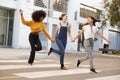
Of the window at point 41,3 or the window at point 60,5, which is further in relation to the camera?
the window at point 60,5

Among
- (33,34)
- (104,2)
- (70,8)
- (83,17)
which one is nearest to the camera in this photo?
(33,34)

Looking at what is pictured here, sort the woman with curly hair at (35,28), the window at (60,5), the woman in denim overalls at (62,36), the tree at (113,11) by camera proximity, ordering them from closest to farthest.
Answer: the woman with curly hair at (35,28)
the woman in denim overalls at (62,36)
the tree at (113,11)
the window at (60,5)

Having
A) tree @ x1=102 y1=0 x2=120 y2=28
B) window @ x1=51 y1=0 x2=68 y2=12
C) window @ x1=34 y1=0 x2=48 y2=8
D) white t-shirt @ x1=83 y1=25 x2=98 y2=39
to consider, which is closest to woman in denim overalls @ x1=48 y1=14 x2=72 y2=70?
white t-shirt @ x1=83 y1=25 x2=98 y2=39

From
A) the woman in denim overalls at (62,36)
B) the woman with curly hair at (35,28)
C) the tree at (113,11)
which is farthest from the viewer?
the tree at (113,11)

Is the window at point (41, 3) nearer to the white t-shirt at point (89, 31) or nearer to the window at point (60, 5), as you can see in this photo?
the window at point (60, 5)

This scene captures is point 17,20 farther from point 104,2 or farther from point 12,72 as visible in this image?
point 12,72

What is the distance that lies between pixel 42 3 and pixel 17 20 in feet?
13.3

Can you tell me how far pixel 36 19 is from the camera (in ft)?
38.1

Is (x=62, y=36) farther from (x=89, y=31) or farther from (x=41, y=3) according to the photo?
(x=41, y=3)

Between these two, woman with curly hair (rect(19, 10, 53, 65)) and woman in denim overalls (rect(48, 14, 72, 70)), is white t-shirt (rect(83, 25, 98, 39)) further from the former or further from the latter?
woman with curly hair (rect(19, 10, 53, 65))

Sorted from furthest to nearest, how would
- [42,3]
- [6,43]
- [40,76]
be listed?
[42,3]
[6,43]
[40,76]

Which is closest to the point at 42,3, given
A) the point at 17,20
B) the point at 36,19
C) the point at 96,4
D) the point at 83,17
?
the point at 17,20

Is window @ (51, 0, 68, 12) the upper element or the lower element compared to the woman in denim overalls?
upper

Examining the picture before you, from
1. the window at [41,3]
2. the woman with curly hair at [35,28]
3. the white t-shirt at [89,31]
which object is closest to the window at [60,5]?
the window at [41,3]
